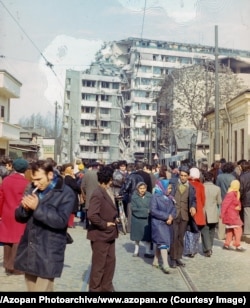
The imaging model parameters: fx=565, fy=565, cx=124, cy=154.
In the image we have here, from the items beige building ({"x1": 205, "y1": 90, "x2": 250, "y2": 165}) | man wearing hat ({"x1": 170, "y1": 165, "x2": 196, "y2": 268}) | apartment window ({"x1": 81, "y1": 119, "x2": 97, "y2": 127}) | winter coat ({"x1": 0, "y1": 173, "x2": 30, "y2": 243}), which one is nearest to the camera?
winter coat ({"x1": 0, "y1": 173, "x2": 30, "y2": 243})

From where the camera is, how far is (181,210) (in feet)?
33.4

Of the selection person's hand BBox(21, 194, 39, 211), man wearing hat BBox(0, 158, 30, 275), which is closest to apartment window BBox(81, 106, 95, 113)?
man wearing hat BBox(0, 158, 30, 275)

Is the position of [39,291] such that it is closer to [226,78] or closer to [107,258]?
[107,258]

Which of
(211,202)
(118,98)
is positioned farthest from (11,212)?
(118,98)

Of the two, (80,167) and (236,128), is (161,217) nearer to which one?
(80,167)

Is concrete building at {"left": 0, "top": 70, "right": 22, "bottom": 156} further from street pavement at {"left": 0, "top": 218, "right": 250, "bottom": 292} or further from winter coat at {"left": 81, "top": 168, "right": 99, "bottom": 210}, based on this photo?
street pavement at {"left": 0, "top": 218, "right": 250, "bottom": 292}

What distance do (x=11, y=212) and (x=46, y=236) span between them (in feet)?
11.9

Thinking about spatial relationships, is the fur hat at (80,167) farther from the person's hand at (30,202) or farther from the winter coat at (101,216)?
the person's hand at (30,202)

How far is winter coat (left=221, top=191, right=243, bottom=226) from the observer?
12.1m

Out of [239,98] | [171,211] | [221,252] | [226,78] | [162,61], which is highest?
[162,61]

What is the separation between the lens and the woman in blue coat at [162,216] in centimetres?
956

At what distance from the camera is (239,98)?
27406 mm

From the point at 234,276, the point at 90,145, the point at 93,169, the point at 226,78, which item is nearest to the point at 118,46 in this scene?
the point at 90,145
